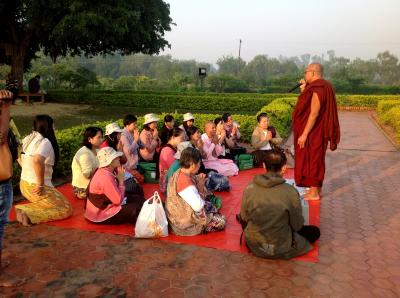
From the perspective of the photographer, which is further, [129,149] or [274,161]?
[129,149]

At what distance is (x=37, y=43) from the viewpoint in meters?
23.8

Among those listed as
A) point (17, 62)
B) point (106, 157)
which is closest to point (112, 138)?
point (106, 157)

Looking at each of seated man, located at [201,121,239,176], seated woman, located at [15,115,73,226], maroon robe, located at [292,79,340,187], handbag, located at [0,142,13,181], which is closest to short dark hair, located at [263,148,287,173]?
maroon robe, located at [292,79,340,187]

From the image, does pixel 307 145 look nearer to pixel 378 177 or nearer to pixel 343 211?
pixel 343 211

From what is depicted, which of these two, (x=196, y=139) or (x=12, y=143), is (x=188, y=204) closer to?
(x=12, y=143)

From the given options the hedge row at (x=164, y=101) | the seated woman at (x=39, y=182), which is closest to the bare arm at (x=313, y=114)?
the seated woman at (x=39, y=182)

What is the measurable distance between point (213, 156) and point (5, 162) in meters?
4.84

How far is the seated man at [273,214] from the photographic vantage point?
13.2ft

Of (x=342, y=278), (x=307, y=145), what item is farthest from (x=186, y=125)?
(x=342, y=278)

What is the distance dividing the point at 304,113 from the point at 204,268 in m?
3.04

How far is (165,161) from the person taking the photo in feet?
21.2

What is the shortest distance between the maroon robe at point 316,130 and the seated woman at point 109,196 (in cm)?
260

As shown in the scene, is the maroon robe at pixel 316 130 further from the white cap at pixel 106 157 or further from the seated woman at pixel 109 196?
the white cap at pixel 106 157

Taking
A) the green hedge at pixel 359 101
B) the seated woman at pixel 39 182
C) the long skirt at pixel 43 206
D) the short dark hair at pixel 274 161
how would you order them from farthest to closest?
the green hedge at pixel 359 101 → the long skirt at pixel 43 206 → the seated woman at pixel 39 182 → the short dark hair at pixel 274 161
